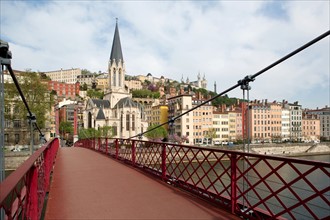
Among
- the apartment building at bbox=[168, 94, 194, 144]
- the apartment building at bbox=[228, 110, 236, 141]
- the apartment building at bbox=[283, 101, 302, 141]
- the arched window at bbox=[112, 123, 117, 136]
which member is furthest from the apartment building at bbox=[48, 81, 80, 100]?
the apartment building at bbox=[283, 101, 302, 141]

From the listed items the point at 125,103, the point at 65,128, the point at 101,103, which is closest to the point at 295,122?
the point at 125,103

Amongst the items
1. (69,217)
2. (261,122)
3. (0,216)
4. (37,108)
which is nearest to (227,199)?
(69,217)

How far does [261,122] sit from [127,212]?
75916mm

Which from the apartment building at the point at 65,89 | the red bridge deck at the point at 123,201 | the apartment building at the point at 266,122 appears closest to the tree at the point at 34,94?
the red bridge deck at the point at 123,201

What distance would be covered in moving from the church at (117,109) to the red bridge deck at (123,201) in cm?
5641

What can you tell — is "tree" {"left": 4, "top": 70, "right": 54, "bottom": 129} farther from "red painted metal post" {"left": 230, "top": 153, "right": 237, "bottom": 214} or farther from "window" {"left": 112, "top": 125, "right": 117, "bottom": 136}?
"red painted metal post" {"left": 230, "top": 153, "right": 237, "bottom": 214}

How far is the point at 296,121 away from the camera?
82438 mm

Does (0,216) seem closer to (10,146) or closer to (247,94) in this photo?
(247,94)

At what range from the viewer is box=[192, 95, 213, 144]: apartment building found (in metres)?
68.4

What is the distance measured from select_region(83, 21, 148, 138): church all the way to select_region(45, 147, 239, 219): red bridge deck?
5641cm

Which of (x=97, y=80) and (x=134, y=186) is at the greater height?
(x=97, y=80)

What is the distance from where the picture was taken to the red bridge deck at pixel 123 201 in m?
4.52

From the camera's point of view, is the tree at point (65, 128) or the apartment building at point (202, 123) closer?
the apartment building at point (202, 123)

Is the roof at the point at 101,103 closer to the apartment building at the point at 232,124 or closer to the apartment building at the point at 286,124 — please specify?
the apartment building at the point at 232,124
